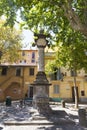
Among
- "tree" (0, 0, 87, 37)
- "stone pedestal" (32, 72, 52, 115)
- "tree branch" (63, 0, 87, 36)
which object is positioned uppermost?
"tree" (0, 0, 87, 37)

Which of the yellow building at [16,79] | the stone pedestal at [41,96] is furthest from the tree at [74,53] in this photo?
the yellow building at [16,79]

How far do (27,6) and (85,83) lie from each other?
2529 centimetres

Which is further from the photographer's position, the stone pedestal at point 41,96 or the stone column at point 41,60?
the stone column at point 41,60

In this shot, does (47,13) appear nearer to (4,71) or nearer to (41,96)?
(41,96)

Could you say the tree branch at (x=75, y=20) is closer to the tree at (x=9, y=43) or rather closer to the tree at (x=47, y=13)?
the tree at (x=47, y=13)

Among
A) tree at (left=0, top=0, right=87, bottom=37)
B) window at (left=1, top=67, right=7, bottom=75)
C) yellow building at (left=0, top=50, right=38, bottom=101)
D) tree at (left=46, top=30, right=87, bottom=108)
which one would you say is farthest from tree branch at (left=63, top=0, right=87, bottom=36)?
window at (left=1, top=67, right=7, bottom=75)

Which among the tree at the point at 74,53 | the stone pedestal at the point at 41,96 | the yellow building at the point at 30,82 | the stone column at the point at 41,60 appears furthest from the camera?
the yellow building at the point at 30,82

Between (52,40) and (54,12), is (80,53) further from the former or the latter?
(54,12)

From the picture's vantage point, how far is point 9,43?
27.7m

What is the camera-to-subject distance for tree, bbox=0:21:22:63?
27.1 meters

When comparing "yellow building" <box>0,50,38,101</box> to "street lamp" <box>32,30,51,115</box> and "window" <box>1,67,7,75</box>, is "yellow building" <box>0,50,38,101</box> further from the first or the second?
"street lamp" <box>32,30,51,115</box>

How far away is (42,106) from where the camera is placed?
13312 mm

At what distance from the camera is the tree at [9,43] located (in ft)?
88.8

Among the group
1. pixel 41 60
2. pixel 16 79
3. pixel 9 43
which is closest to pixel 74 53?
pixel 41 60
